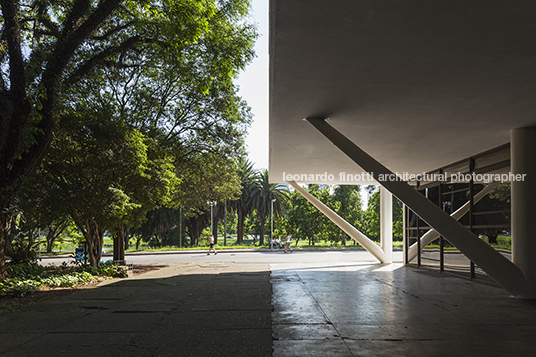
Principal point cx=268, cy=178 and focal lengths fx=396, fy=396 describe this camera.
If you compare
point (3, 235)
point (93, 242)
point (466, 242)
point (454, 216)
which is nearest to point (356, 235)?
point (454, 216)

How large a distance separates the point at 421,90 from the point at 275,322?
16.6 feet

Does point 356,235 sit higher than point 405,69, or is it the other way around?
point 405,69

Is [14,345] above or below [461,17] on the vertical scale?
below

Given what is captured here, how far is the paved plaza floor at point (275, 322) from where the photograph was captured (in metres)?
4.91

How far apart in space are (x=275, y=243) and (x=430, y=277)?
27936 mm

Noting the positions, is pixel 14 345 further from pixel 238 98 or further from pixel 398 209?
pixel 398 209

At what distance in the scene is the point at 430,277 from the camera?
44.0 ft

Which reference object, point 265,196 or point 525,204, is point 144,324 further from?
point 265,196

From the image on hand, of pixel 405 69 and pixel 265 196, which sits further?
pixel 265 196

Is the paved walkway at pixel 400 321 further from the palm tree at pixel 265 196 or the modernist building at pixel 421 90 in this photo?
the palm tree at pixel 265 196

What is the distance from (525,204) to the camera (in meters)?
9.52

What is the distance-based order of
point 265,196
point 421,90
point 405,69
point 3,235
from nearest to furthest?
point 405,69 < point 421,90 < point 3,235 < point 265,196

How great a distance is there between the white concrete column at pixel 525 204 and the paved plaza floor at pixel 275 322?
0.93m

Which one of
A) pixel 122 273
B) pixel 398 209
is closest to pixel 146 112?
pixel 122 273
